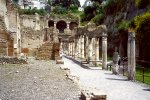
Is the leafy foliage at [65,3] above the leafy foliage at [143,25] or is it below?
above

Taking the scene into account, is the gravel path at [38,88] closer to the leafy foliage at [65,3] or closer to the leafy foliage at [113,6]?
the leafy foliage at [113,6]

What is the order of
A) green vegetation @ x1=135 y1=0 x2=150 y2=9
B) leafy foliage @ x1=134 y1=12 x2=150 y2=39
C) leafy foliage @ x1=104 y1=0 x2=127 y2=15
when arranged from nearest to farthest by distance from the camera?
leafy foliage @ x1=134 y1=12 x2=150 y2=39 → green vegetation @ x1=135 y1=0 x2=150 y2=9 → leafy foliage @ x1=104 y1=0 x2=127 y2=15

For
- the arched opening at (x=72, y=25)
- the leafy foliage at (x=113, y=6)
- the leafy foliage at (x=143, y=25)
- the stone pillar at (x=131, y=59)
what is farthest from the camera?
the arched opening at (x=72, y=25)

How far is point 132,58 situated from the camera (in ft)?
52.9

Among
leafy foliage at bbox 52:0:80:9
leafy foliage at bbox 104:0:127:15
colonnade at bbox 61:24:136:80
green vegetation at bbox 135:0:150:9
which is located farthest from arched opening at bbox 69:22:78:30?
green vegetation at bbox 135:0:150:9

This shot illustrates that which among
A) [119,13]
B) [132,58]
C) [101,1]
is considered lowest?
[132,58]

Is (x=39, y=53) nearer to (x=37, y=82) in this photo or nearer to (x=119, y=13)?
(x=37, y=82)

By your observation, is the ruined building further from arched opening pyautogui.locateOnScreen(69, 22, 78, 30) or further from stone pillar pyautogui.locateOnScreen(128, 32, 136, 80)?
stone pillar pyautogui.locateOnScreen(128, 32, 136, 80)

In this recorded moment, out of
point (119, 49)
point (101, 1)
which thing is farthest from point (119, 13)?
point (101, 1)

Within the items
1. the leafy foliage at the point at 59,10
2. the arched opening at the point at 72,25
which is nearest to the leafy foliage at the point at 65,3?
the leafy foliage at the point at 59,10

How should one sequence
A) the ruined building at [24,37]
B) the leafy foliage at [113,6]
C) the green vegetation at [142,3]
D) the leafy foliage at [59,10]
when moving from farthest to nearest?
the leafy foliage at [59,10]
the leafy foliage at [113,6]
the green vegetation at [142,3]
the ruined building at [24,37]

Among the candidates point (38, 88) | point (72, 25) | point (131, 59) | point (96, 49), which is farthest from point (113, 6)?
point (72, 25)

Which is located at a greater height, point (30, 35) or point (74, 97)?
point (30, 35)

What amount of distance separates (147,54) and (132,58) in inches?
465
